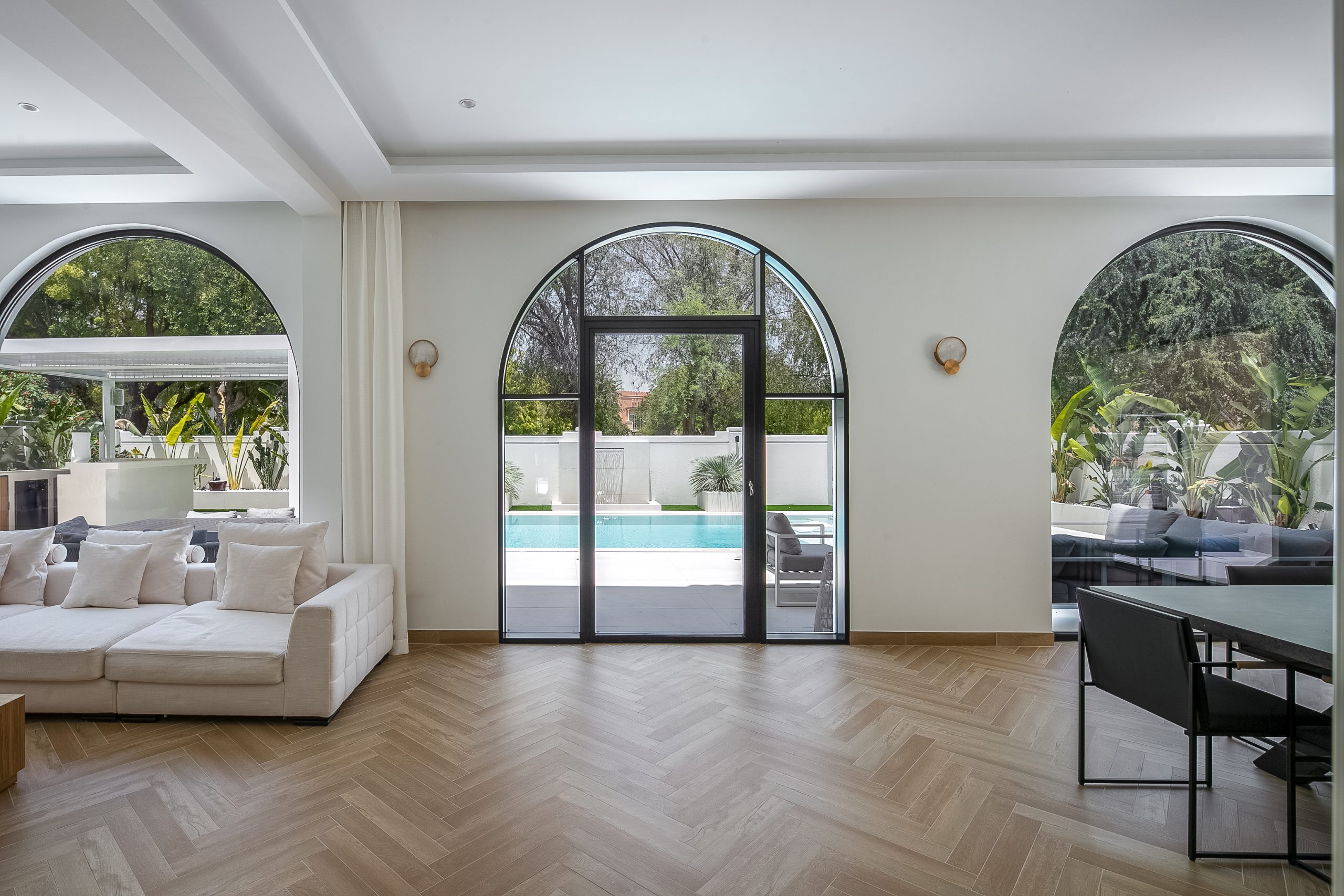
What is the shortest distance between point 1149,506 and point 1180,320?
1.38 m

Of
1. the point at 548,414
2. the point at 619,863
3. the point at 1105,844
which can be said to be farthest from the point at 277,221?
the point at 1105,844

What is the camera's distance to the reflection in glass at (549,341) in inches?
183

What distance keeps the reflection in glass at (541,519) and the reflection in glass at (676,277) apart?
0.93 metres

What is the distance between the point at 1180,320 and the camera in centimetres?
470

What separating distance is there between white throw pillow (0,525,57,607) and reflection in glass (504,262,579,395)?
3058 mm

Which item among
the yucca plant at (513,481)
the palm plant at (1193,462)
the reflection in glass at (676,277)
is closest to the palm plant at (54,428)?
the yucca plant at (513,481)

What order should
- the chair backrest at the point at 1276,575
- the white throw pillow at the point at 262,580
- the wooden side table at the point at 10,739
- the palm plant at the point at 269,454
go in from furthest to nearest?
the palm plant at the point at 269,454, the white throw pillow at the point at 262,580, the chair backrest at the point at 1276,575, the wooden side table at the point at 10,739

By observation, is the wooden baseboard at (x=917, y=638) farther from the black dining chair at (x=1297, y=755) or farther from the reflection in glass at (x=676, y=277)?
the reflection in glass at (x=676, y=277)

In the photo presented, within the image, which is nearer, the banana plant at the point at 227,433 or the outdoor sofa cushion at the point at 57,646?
the outdoor sofa cushion at the point at 57,646

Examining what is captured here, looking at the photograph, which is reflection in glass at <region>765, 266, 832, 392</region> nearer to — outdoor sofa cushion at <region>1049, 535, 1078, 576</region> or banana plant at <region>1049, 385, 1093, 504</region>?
banana plant at <region>1049, 385, 1093, 504</region>

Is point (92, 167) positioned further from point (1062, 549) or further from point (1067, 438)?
point (1062, 549)

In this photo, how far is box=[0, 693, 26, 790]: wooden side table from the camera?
2.56 m

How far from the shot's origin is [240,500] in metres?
4.75

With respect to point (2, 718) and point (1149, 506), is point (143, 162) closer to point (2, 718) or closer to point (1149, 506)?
point (2, 718)
